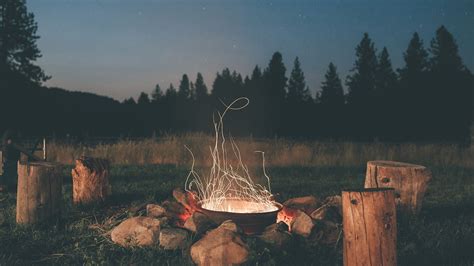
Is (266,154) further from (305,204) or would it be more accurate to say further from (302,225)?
(302,225)

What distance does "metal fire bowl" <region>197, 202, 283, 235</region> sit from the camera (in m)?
4.87

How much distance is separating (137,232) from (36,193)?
1574 millimetres

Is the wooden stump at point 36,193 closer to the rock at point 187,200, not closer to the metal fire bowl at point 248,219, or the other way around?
the rock at point 187,200

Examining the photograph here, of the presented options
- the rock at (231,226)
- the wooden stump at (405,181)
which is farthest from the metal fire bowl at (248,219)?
the wooden stump at (405,181)

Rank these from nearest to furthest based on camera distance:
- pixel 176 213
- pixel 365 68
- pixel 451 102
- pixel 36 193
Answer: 1. pixel 36 193
2. pixel 176 213
3. pixel 451 102
4. pixel 365 68

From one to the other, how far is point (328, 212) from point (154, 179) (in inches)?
207

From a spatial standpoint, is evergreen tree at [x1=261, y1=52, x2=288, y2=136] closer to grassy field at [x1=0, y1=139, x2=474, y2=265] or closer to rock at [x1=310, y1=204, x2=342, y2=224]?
grassy field at [x1=0, y1=139, x2=474, y2=265]

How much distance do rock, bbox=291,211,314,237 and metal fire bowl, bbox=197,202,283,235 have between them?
0.86 ft

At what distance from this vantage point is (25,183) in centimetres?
540

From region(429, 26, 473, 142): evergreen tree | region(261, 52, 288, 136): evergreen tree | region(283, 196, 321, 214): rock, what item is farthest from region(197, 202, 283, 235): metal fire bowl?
region(261, 52, 288, 136): evergreen tree


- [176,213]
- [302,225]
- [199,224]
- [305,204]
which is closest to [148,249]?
[199,224]

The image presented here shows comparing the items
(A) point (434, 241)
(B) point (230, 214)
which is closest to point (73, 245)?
(B) point (230, 214)

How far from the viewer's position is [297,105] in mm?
41312

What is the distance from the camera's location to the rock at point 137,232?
467cm
